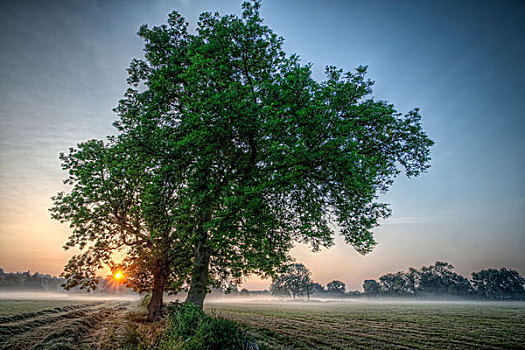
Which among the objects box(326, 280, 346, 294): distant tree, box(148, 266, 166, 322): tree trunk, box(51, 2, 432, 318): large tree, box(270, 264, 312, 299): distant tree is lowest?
box(326, 280, 346, 294): distant tree

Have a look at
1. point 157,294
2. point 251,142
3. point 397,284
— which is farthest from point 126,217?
point 397,284

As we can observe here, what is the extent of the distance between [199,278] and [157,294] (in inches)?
292

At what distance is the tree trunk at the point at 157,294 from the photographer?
19.4 meters

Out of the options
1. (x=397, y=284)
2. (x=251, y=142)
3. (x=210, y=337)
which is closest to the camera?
(x=210, y=337)

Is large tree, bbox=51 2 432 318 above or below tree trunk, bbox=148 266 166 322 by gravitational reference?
above

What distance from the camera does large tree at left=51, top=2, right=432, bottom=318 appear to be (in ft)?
36.7

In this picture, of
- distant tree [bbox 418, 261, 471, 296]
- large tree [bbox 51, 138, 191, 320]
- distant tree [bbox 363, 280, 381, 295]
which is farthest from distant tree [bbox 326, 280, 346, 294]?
large tree [bbox 51, 138, 191, 320]

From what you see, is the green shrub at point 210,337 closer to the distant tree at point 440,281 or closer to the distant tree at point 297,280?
the distant tree at point 297,280

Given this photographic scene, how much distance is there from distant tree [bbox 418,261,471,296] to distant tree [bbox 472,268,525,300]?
6.57m

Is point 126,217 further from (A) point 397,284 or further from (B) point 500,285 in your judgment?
(B) point 500,285

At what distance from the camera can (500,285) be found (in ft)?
408

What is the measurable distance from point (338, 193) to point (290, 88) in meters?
7.09

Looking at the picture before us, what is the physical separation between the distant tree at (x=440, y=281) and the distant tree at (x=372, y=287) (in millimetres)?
23788

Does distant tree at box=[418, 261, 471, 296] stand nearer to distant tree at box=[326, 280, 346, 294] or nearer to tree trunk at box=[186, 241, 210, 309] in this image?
distant tree at box=[326, 280, 346, 294]
